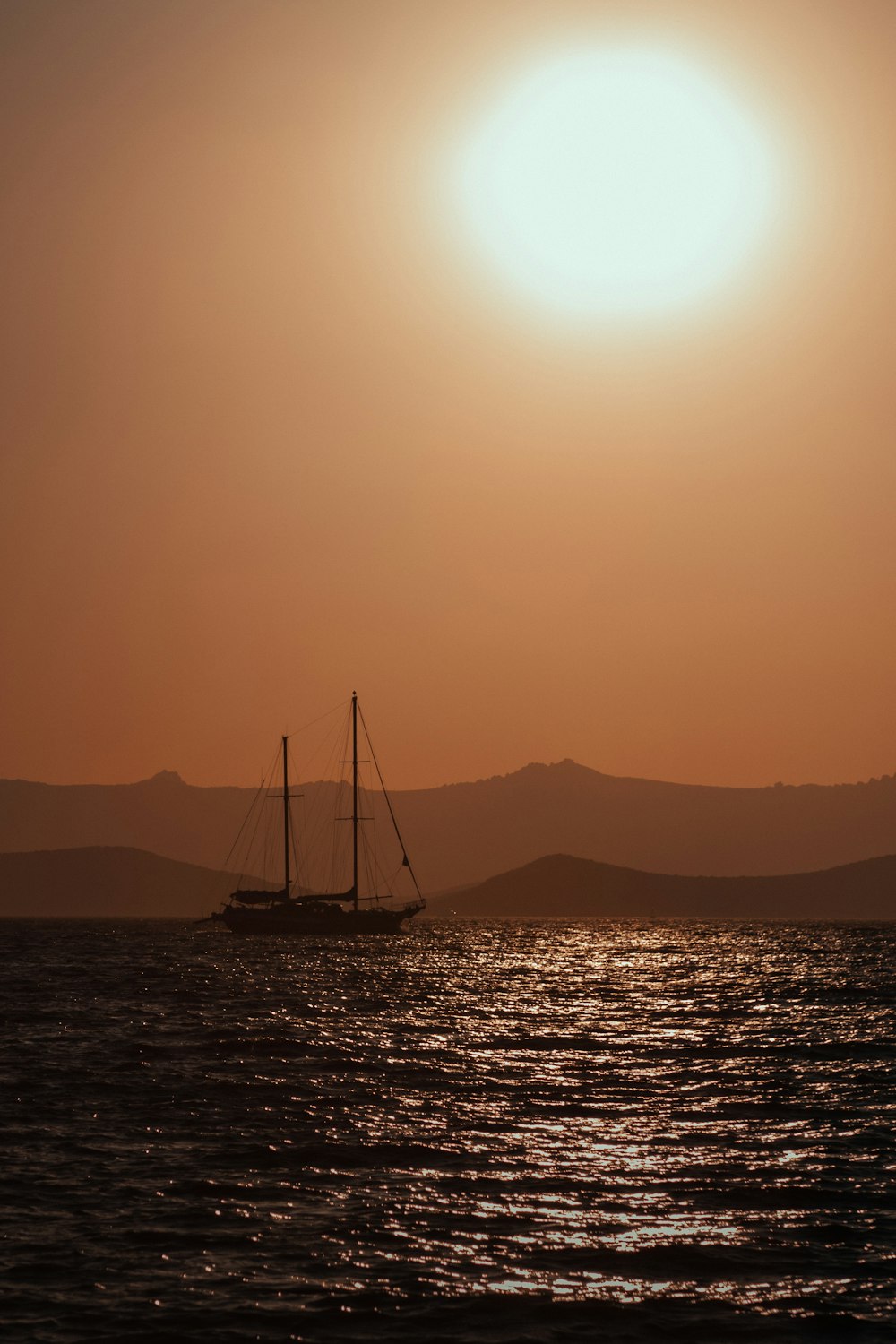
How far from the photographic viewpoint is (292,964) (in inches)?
4818

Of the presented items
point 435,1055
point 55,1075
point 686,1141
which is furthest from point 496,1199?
point 435,1055

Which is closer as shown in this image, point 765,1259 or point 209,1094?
point 765,1259

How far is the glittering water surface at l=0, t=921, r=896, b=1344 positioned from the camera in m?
21.4

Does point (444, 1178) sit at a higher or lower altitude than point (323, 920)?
higher

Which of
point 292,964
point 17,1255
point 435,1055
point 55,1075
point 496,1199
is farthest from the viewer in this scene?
point 292,964

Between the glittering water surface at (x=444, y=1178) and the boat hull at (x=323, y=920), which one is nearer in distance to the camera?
the glittering water surface at (x=444, y=1178)

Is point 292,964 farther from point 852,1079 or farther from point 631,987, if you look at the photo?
point 852,1079

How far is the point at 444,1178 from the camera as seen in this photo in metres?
29.8

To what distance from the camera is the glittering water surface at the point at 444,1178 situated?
2141cm

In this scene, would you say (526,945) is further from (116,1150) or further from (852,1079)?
(116,1150)

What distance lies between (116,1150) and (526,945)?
15649 centimetres

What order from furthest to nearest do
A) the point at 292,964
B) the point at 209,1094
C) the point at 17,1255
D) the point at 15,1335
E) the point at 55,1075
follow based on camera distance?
the point at 292,964, the point at 55,1075, the point at 209,1094, the point at 17,1255, the point at 15,1335

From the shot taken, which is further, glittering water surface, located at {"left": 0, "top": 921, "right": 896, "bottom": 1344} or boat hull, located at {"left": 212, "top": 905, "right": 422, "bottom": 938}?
boat hull, located at {"left": 212, "top": 905, "right": 422, "bottom": 938}

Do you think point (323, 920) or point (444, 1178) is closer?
point (444, 1178)
